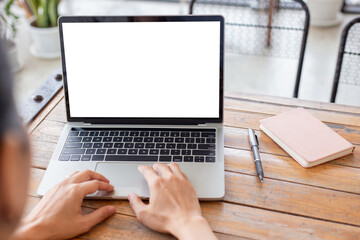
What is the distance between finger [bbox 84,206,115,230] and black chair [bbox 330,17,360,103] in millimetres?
945

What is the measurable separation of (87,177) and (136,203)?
0.41 feet

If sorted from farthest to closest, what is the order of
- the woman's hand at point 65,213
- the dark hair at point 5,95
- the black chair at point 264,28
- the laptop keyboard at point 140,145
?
the black chair at point 264,28 < the laptop keyboard at point 140,145 < the woman's hand at point 65,213 < the dark hair at point 5,95

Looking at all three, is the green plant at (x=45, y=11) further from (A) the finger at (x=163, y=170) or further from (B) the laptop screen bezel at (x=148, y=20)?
(A) the finger at (x=163, y=170)

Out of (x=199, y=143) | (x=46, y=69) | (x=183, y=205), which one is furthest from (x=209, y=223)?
(x=46, y=69)

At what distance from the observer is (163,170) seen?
2.75 feet

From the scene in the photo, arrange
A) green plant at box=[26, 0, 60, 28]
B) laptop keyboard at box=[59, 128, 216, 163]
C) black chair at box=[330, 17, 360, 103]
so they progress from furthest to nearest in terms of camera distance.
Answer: green plant at box=[26, 0, 60, 28] < black chair at box=[330, 17, 360, 103] < laptop keyboard at box=[59, 128, 216, 163]

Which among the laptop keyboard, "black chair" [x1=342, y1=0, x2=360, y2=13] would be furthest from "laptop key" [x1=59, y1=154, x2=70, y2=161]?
"black chair" [x1=342, y1=0, x2=360, y2=13]

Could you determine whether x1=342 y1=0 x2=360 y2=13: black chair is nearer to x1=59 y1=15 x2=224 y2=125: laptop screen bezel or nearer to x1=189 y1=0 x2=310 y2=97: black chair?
x1=189 y1=0 x2=310 y2=97: black chair

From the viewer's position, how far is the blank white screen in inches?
38.0

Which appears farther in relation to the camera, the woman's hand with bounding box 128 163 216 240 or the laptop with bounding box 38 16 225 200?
the laptop with bounding box 38 16 225 200

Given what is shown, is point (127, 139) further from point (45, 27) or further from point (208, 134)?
point (45, 27)

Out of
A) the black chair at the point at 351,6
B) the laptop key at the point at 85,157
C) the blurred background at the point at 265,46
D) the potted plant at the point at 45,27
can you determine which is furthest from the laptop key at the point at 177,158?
the black chair at the point at 351,6

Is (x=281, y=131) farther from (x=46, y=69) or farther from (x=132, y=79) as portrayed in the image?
(x=46, y=69)

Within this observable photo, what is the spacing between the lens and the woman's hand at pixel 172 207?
732 millimetres
